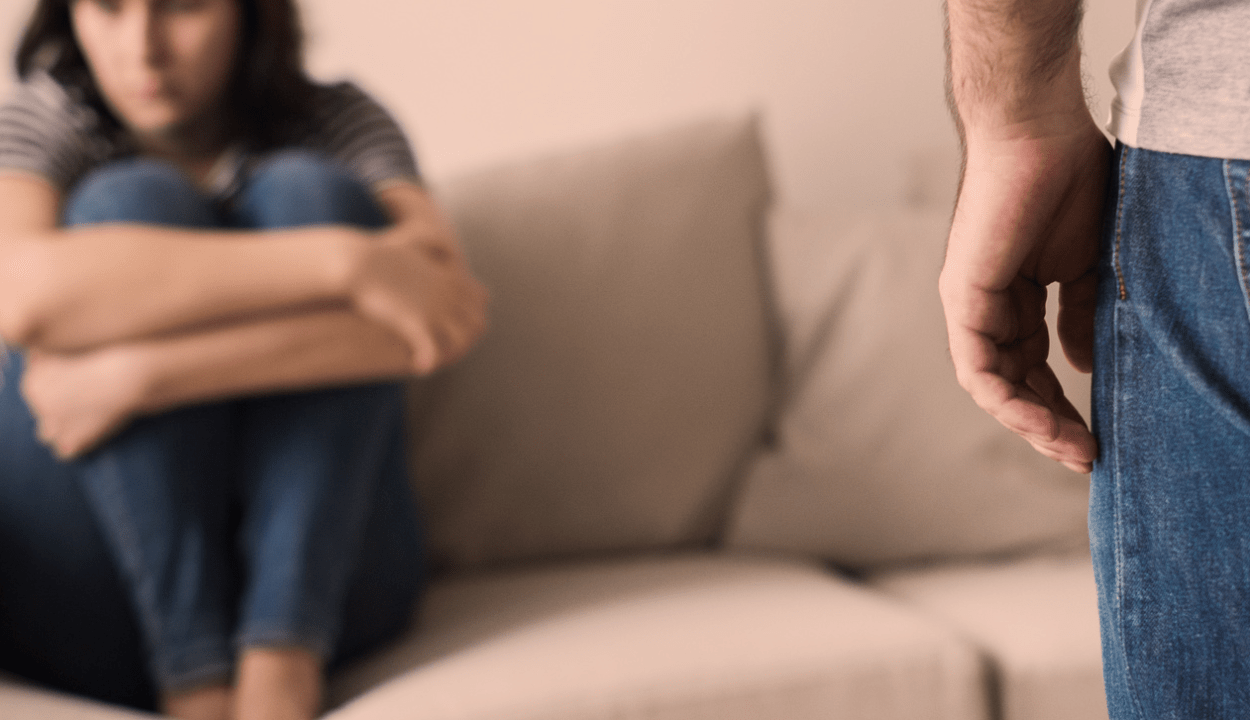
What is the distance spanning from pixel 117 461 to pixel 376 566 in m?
0.26

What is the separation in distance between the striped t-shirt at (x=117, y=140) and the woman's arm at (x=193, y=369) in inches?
10.1

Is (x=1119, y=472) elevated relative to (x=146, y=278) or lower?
elevated

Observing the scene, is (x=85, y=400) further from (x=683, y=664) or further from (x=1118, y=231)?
(x=1118, y=231)

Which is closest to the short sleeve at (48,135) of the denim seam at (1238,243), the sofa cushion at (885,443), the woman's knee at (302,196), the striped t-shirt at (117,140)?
the striped t-shirt at (117,140)

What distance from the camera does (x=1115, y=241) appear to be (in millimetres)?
447

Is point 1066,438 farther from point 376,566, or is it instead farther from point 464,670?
point 376,566

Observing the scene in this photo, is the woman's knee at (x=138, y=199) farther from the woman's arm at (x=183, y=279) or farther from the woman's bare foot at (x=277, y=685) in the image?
the woman's bare foot at (x=277, y=685)

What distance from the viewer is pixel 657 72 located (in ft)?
5.40

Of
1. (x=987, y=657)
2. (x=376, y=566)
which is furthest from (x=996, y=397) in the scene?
(x=376, y=566)

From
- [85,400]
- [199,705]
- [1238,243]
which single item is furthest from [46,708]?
[1238,243]

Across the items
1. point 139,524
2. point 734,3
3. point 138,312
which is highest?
point 734,3

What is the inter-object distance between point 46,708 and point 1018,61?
81 centimetres

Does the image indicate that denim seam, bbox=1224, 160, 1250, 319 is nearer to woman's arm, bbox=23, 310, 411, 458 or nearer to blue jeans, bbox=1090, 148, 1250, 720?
blue jeans, bbox=1090, 148, 1250, 720

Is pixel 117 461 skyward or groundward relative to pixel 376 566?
skyward
